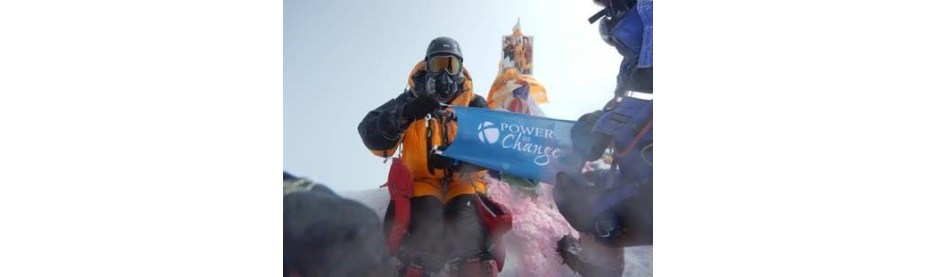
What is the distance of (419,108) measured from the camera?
1942mm

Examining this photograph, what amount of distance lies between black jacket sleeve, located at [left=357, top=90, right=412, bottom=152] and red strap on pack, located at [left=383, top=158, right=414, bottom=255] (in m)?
0.08

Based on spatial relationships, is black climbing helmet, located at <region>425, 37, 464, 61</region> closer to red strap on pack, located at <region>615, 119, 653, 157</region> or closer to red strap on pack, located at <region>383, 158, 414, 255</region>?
red strap on pack, located at <region>383, 158, 414, 255</region>

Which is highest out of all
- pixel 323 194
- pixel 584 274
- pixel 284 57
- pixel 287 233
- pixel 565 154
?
pixel 284 57

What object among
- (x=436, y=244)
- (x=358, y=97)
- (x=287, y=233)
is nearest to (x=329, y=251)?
(x=287, y=233)

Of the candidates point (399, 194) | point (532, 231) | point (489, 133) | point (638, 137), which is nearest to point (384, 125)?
point (399, 194)

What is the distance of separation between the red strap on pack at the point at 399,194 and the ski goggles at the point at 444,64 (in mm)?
359

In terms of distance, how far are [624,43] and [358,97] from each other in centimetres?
98

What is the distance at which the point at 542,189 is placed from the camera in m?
1.99

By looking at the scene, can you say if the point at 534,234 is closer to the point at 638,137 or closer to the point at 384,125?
the point at 638,137

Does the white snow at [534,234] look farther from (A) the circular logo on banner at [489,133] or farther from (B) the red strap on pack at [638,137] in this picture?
(B) the red strap on pack at [638,137]

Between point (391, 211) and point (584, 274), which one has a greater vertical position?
point (391, 211)

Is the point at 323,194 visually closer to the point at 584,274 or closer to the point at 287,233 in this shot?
the point at 287,233

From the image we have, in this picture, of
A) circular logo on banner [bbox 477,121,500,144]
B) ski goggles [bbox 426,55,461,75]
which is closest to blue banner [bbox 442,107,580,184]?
circular logo on banner [bbox 477,121,500,144]

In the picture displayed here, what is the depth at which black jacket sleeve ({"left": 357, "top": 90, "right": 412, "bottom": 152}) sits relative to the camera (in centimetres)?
194
